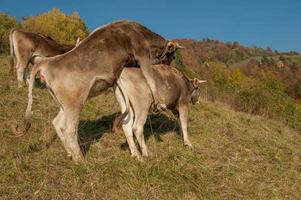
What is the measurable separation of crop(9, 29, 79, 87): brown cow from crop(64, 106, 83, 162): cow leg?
657cm

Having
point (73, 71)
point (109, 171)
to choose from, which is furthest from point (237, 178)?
point (73, 71)

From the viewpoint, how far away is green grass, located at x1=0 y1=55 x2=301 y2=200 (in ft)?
19.1

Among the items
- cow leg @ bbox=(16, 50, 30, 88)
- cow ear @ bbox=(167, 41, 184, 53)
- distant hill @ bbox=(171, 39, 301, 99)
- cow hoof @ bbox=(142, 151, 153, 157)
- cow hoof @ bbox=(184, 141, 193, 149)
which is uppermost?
cow ear @ bbox=(167, 41, 184, 53)

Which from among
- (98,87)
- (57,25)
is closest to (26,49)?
(98,87)

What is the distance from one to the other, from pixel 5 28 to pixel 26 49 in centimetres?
1780

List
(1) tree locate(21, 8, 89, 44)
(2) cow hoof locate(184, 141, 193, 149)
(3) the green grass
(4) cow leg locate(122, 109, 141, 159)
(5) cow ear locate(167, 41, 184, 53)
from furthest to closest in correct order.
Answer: (1) tree locate(21, 8, 89, 44) < (2) cow hoof locate(184, 141, 193, 149) < (5) cow ear locate(167, 41, 184, 53) < (4) cow leg locate(122, 109, 141, 159) < (3) the green grass

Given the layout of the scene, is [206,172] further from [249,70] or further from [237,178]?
[249,70]

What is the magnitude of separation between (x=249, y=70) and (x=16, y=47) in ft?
262

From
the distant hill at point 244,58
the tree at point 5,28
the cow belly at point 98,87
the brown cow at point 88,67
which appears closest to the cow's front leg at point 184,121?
the brown cow at point 88,67

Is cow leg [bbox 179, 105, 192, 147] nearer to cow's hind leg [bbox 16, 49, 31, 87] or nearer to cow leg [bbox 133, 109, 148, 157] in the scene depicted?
cow leg [bbox 133, 109, 148, 157]

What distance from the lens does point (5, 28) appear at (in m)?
29.3

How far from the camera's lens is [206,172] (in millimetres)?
6574

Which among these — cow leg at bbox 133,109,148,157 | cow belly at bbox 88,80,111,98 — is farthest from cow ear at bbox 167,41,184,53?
cow belly at bbox 88,80,111,98

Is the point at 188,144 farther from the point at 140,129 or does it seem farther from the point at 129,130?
the point at 129,130
